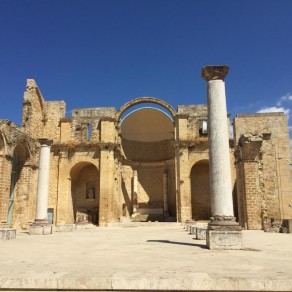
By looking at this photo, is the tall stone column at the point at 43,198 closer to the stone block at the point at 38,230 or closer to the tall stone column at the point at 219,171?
the stone block at the point at 38,230

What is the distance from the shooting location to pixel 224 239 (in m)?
7.38

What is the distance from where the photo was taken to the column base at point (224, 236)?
24.0 feet

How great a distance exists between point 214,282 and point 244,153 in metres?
13.2

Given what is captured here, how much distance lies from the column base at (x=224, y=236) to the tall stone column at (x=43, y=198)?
925 cm

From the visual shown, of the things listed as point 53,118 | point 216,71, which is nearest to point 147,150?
point 53,118

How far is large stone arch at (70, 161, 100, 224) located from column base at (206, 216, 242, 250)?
1930 cm

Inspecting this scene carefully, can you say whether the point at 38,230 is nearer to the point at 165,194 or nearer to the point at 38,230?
the point at 38,230

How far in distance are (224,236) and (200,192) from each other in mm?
19642

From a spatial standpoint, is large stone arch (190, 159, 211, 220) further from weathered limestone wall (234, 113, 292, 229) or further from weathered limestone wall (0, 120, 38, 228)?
weathered limestone wall (0, 120, 38, 228)

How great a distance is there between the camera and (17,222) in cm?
1891

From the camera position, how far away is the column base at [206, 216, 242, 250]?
7328 millimetres

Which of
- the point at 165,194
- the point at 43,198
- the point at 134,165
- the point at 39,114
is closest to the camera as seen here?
the point at 43,198

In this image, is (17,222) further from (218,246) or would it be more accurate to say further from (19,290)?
(19,290)

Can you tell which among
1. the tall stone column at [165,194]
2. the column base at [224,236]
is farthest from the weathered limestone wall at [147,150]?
the column base at [224,236]
